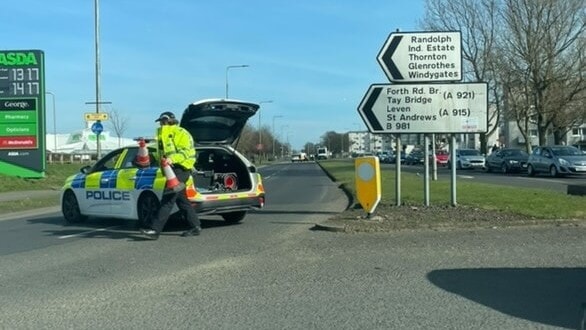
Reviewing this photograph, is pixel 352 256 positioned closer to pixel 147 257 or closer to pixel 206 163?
pixel 147 257

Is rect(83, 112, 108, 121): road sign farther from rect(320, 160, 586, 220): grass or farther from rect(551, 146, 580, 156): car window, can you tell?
rect(551, 146, 580, 156): car window

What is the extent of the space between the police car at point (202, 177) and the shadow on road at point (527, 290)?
209 inches

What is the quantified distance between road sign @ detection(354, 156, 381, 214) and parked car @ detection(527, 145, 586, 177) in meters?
20.9

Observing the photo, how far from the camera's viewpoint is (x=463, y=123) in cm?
1280

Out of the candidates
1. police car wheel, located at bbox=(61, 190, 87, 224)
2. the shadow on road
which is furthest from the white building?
the shadow on road

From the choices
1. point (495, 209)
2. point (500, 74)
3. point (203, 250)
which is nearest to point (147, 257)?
point (203, 250)

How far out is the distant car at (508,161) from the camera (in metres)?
37.6

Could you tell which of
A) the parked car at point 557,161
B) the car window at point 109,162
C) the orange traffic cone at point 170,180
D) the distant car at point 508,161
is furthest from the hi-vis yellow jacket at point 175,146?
the distant car at point 508,161

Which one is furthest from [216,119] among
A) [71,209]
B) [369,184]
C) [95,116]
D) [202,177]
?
[95,116]

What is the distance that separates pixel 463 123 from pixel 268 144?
360 ft

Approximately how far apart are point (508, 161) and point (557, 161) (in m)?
7.99

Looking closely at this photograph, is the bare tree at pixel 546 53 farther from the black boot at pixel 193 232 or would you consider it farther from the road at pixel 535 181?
the black boot at pixel 193 232

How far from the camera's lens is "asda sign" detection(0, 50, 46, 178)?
28.8 metres

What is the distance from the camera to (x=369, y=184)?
465 inches
